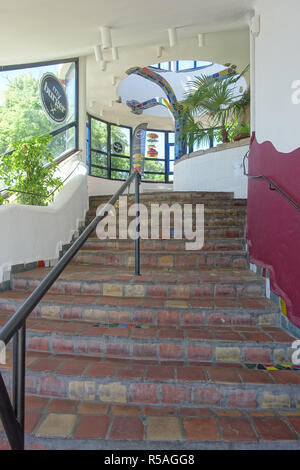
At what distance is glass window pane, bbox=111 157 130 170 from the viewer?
1013cm

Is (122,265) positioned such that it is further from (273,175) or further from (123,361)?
(273,175)

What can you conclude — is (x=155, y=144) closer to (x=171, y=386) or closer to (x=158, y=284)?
(x=158, y=284)

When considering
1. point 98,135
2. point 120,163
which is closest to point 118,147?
point 120,163

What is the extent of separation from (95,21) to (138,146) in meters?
6.65

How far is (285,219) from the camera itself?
7.26 ft

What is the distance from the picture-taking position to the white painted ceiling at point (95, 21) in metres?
3.64

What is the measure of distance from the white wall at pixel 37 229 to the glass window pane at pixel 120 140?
6.66 metres

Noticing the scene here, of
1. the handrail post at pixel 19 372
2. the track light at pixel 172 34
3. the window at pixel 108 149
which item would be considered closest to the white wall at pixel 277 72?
the track light at pixel 172 34

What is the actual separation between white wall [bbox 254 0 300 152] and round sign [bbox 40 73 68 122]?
3.68 m

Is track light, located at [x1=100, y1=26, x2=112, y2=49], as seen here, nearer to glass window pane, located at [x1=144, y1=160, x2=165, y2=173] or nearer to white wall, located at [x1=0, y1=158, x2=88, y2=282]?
white wall, located at [x1=0, y1=158, x2=88, y2=282]

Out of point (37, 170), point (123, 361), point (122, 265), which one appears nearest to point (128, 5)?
point (37, 170)

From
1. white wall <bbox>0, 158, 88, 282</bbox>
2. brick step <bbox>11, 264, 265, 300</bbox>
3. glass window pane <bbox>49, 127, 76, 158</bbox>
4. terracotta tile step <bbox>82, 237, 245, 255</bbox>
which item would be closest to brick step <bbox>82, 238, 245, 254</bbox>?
terracotta tile step <bbox>82, 237, 245, 255</bbox>

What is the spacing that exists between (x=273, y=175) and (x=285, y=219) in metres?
0.44

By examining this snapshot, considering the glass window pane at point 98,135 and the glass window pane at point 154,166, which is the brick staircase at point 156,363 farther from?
the glass window pane at point 154,166
